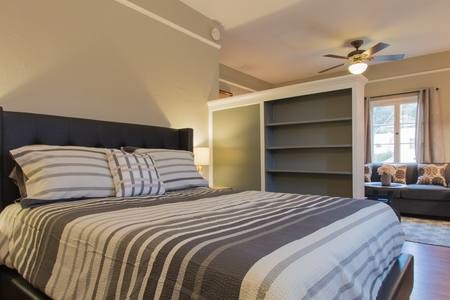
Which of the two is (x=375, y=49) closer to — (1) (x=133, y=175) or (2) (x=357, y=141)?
(2) (x=357, y=141)

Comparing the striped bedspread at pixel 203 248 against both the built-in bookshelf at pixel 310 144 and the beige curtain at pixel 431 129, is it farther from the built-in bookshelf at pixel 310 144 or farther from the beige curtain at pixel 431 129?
the beige curtain at pixel 431 129

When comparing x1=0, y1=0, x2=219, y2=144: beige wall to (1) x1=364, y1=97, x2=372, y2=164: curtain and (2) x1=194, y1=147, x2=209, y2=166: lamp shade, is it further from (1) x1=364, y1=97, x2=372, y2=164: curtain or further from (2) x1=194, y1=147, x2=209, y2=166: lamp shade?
(1) x1=364, y1=97, x2=372, y2=164: curtain

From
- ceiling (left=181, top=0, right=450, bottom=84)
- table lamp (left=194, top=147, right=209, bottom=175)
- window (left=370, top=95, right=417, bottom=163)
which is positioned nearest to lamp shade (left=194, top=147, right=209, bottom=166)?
table lamp (left=194, top=147, right=209, bottom=175)

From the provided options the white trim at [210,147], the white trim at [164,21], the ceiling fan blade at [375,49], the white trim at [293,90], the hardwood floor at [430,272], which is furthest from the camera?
the white trim at [210,147]

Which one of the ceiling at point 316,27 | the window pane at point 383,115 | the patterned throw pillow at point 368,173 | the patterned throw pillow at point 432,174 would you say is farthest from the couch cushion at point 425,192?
the ceiling at point 316,27

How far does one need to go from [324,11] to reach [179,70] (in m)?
1.91

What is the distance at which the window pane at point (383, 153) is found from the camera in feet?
17.8

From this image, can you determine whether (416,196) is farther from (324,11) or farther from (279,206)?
(279,206)

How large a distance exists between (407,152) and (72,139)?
5502 millimetres

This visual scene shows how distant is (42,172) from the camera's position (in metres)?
1.58

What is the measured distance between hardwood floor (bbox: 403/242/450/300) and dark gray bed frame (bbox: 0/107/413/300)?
63 centimetres

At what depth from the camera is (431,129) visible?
4.97 m

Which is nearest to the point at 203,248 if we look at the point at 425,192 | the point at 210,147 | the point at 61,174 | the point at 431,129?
the point at 61,174

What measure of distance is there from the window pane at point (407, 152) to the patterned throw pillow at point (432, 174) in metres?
0.46
